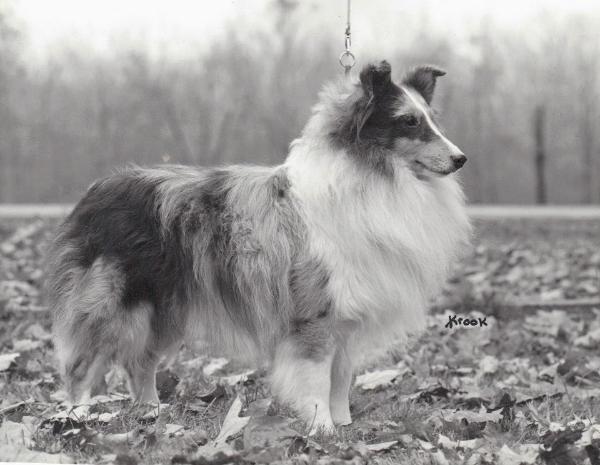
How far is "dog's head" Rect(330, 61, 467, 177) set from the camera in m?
3.71

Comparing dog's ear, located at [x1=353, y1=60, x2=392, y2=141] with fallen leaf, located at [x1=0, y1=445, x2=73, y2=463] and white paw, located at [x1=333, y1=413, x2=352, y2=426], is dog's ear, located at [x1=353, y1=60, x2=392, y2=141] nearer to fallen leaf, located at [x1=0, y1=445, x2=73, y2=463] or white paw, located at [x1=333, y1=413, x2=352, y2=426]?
white paw, located at [x1=333, y1=413, x2=352, y2=426]

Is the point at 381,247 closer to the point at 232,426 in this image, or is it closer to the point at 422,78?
the point at 422,78

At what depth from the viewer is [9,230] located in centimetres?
984

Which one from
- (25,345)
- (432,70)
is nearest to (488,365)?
(432,70)

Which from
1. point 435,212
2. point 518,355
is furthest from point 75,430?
point 518,355

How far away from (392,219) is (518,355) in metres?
2.04

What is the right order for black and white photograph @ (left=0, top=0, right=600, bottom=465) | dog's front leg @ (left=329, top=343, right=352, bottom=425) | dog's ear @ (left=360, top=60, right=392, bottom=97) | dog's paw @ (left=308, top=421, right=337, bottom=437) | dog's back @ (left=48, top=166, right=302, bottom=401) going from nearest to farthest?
black and white photograph @ (left=0, top=0, right=600, bottom=465) → dog's paw @ (left=308, top=421, right=337, bottom=437) → dog's ear @ (left=360, top=60, right=392, bottom=97) → dog's back @ (left=48, top=166, right=302, bottom=401) → dog's front leg @ (left=329, top=343, right=352, bottom=425)

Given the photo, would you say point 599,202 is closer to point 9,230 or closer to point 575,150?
point 575,150

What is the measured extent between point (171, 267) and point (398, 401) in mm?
1400

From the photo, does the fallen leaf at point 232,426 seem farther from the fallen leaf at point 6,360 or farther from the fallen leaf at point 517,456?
the fallen leaf at point 6,360

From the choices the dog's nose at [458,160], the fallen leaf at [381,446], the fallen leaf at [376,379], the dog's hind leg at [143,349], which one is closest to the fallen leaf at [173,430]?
the dog's hind leg at [143,349]

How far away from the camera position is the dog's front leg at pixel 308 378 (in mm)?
3705

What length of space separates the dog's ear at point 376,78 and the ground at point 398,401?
1548mm

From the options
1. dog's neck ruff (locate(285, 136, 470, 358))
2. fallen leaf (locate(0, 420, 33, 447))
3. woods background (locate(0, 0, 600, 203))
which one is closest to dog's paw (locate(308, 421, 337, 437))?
dog's neck ruff (locate(285, 136, 470, 358))
